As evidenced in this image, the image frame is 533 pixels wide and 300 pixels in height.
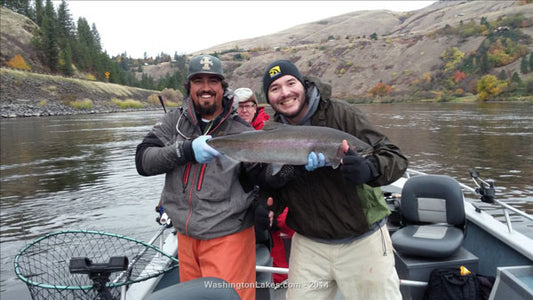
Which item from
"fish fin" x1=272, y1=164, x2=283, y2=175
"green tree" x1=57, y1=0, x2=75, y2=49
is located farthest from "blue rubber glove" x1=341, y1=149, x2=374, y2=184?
"green tree" x1=57, y1=0, x2=75, y2=49

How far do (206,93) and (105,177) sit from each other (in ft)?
48.3

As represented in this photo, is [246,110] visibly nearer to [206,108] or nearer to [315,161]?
[206,108]

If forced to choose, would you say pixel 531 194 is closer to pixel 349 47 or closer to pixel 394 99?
pixel 394 99

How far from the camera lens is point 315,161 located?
295 cm

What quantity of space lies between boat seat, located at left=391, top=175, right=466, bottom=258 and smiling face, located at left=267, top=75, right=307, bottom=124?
9.13 ft

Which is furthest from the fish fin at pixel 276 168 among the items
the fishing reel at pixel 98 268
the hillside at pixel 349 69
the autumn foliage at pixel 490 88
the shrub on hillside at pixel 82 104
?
the autumn foliage at pixel 490 88

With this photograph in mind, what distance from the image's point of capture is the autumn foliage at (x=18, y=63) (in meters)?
86.8

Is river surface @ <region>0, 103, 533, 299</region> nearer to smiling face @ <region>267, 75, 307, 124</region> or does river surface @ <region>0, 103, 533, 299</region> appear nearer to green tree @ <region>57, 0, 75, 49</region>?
smiling face @ <region>267, 75, 307, 124</region>

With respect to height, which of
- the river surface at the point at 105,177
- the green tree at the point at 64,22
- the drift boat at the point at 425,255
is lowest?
the river surface at the point at 105,177

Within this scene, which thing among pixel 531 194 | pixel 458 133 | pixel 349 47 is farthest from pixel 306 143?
pixel 349 47

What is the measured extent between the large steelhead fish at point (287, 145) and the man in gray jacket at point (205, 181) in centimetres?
14

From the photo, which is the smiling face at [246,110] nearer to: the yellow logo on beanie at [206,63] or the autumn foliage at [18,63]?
the yellow logo on beanie at [206,63]

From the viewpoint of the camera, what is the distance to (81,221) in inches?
426

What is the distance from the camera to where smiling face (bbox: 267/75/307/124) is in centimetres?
315
